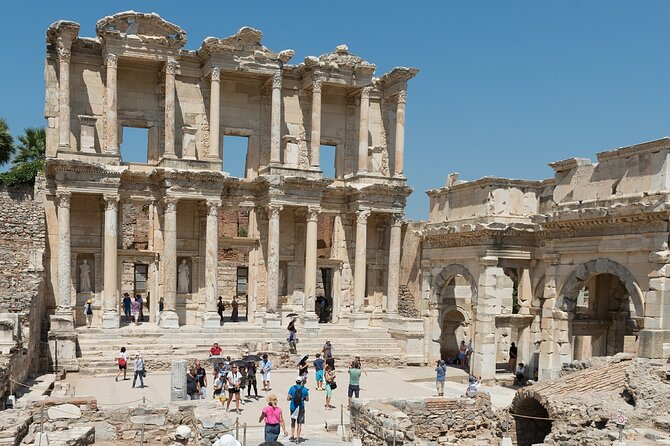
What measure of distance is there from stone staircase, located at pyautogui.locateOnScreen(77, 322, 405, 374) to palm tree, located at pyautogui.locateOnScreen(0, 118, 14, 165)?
1543cm

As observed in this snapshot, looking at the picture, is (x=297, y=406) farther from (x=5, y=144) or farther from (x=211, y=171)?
(x=5, y=144)

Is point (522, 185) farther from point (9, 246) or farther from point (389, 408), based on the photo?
point (9, 246)

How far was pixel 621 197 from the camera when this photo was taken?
2105 cm

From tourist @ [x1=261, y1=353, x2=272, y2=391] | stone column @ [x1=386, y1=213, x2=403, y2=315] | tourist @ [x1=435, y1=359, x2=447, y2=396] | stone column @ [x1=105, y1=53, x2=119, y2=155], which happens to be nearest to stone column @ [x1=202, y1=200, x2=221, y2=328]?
stone column @ [x1=105, y1=53, x2=119, y2=155]

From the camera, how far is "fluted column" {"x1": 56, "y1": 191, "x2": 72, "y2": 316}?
2797 cm

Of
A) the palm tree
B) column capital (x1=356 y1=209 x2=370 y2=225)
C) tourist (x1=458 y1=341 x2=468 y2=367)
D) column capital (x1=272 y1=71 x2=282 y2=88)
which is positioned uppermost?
column capital (x1=272 y1=71 x2=282 y2=88)

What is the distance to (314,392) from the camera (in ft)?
74.3

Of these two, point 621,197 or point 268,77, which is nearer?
point 621,197

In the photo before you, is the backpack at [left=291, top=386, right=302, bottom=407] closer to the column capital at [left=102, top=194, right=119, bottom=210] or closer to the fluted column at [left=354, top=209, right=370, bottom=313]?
the column capital at [left=102, top=194, right=119, bottom=210]

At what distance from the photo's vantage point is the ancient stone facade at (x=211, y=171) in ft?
95.9

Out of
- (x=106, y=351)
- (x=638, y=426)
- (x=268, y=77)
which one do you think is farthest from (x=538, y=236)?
(x=106, y=351)

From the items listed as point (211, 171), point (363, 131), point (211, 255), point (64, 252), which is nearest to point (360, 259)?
point (363, 131)

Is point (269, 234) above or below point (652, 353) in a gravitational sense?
above

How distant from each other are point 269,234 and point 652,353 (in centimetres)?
1687
